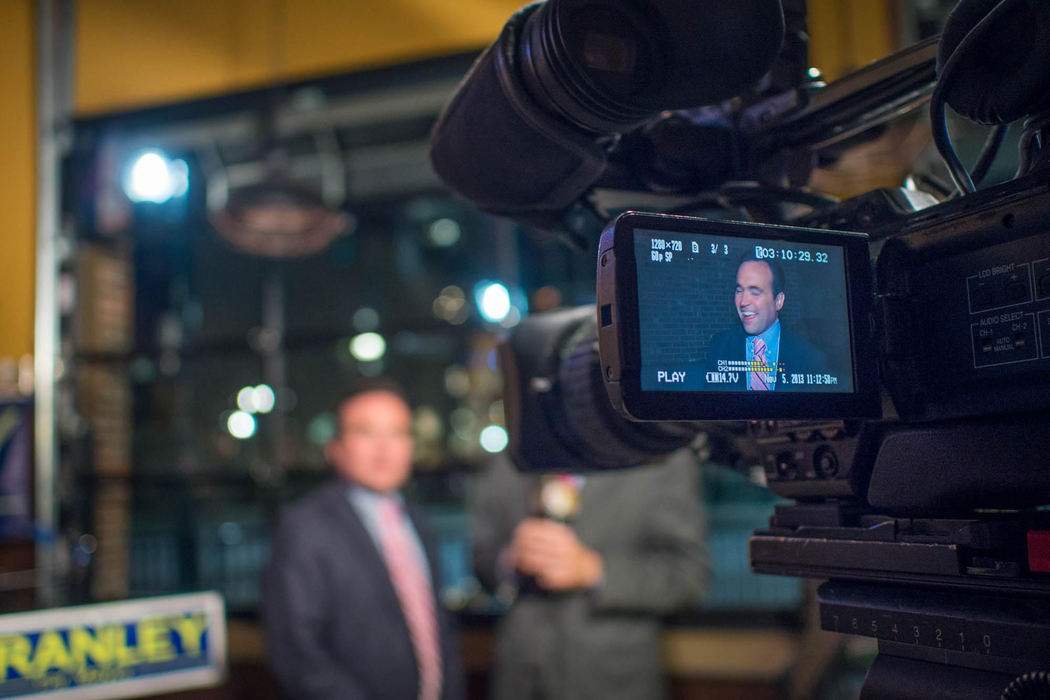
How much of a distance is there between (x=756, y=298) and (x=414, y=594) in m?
1.82

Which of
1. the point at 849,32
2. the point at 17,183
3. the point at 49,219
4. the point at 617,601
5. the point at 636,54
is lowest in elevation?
the point at 617,601

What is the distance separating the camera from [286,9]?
4.24 metres

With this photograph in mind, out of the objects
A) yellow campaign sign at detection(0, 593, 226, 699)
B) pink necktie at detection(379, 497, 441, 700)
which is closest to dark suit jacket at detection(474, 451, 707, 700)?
pink necktie at detection(379, 497, 441, 700)

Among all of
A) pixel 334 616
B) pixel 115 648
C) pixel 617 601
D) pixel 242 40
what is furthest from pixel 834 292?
pixel 242 40

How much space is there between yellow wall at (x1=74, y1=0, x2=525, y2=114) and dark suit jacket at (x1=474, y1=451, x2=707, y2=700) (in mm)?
2303

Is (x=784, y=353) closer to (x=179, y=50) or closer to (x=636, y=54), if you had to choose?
(x=636, y=54)

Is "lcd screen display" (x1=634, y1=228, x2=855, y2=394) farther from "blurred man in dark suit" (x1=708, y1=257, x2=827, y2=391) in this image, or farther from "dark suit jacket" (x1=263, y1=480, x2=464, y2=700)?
"dark suit jacket" (x1=263, y1=480, x2=464, y2=700)

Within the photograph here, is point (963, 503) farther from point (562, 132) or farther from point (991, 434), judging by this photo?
point (562, 132)

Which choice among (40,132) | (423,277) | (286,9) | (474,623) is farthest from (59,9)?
(474,623)

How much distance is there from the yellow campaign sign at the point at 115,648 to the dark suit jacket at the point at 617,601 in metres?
0.87

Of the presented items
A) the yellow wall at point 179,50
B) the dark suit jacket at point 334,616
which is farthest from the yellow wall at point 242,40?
the dark suit jacket at point 334,616

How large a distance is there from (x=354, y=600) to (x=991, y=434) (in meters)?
1.81

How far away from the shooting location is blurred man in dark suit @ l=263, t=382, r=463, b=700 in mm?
2178

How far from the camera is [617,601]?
91.0 inches
